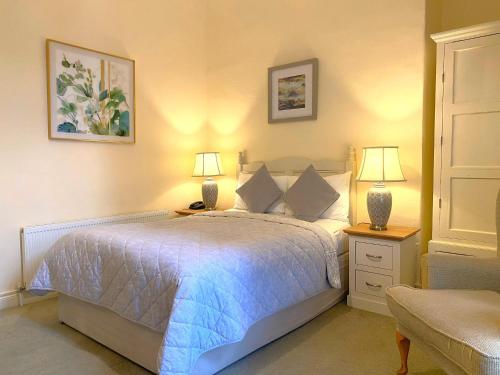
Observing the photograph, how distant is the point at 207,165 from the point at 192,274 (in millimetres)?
2494

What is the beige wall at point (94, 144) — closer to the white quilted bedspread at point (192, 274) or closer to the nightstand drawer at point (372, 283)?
the white quilted bedspread at point (192, 274)

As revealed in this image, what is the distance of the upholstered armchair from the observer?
1409 mm

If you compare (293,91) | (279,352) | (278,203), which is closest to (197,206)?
(278,203)

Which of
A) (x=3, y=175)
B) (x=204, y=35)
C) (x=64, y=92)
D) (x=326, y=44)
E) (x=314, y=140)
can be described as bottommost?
(x=3, y=175)

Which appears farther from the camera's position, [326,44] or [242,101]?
[242,101]

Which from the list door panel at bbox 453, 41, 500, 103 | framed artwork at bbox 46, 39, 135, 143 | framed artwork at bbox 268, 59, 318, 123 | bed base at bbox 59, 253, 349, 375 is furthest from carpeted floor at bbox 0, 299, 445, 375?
framed artwork at bbox 268, 59, 318, 123

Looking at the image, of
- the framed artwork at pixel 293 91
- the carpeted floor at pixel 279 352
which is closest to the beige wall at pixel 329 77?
the framed artwork at pixel 293 91

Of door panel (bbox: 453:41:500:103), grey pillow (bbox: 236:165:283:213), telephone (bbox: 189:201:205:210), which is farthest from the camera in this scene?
telephone (bbox: 189:201:205:210)

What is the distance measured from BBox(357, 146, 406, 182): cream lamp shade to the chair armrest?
102cm

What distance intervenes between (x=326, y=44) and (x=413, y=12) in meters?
0.80

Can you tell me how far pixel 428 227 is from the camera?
3.27m

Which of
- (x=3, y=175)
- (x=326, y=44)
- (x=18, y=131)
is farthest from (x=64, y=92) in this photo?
(x=326, y=44)

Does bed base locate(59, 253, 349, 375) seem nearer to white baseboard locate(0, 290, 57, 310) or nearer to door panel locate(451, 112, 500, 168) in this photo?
white baseboard locate(0, 290, 57, 310)

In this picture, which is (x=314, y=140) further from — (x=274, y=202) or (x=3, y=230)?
(x=3, y=230)
